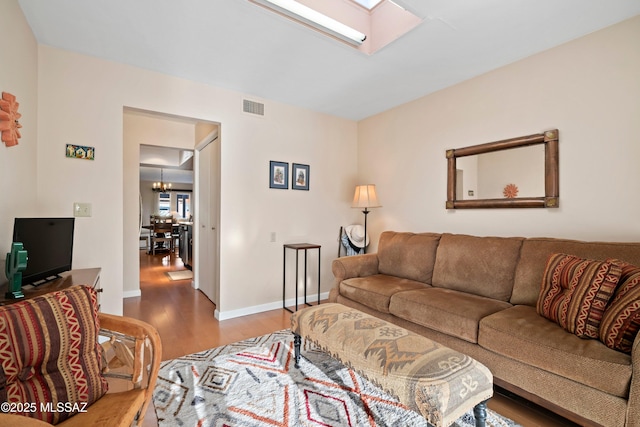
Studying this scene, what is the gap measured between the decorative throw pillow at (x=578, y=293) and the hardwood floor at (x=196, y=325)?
560 millimetres

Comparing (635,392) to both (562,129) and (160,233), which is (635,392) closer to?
(562,129)

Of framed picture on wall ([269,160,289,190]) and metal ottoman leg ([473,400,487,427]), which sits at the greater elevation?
framed picture on wall ([269,160,289,190])

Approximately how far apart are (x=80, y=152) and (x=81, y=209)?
19.3 inches

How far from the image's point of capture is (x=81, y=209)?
2555 millimetres

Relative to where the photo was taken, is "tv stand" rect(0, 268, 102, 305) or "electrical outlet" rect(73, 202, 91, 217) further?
"electrical outlet" rect(73, 202, 91, 217)

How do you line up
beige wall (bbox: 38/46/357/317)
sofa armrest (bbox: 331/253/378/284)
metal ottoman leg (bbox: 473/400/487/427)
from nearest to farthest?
1. metal ottoman leg (bbox: 473/400/487/427)
2. beige wall (bbox: 38/46/357/317)
3. sofa armrest (bbox: 331/253/378/284)

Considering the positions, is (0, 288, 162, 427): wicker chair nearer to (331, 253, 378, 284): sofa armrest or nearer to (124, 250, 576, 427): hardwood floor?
(124, 250, 576, 427): hardwood floor

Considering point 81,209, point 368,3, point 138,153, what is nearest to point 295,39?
point 368,3

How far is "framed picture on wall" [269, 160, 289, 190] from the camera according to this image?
358cm

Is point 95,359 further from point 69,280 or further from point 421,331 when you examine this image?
point 421,331

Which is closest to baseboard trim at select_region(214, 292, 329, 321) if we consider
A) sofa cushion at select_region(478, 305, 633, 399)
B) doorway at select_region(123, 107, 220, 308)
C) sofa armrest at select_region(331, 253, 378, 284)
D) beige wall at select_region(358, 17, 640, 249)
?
doorway at select_region(123, 107, 220, 308)

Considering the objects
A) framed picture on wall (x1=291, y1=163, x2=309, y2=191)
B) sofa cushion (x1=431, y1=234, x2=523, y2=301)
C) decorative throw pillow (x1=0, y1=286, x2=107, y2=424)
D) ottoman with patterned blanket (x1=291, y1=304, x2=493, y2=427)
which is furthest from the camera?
framed picture on wall (x1=291, y1=163, x2=309, y2=191)

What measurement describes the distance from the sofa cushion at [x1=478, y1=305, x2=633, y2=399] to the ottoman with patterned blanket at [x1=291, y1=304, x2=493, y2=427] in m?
0.42

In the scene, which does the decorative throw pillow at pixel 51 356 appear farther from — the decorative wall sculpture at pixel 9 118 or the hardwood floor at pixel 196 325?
the decorative wall sculpture at pixel 9 118
